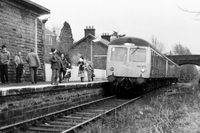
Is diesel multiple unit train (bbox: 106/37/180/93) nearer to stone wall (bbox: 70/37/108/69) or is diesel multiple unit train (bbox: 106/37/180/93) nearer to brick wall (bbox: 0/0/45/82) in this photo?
brick wall (bbox: 0/0/45/82)

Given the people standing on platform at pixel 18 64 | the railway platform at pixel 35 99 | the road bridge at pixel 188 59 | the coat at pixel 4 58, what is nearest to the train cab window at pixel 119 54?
the railway platform at pixel 35 99

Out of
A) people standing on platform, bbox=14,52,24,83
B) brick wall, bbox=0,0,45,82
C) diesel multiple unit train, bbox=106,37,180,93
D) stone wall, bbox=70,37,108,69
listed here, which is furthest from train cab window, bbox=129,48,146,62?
stone wall, bbox=70,37,108,69

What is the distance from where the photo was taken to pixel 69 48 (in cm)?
4741

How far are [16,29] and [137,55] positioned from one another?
561 centimetres

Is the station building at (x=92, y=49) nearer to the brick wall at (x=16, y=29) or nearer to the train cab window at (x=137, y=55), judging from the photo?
the brick wall at (x=16, y=29)

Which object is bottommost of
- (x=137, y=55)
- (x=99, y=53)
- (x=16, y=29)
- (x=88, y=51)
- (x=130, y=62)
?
(x=130, y=62)

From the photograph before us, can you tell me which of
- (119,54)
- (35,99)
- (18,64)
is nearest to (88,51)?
(119,54)

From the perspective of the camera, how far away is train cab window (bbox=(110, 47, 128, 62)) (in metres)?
13.1

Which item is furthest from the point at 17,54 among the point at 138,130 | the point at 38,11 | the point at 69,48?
the point at 69,48

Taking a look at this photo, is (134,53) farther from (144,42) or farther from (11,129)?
(11,129)

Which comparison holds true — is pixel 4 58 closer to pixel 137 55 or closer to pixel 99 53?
pixel 137 55

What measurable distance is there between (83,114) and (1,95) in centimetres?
259

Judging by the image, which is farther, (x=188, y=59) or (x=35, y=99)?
(x=188, y=59)

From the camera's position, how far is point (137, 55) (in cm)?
1296
